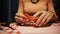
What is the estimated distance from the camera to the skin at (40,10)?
1.37 meters

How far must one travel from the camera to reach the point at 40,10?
146 centimetres

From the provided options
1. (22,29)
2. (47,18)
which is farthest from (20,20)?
(47,18)

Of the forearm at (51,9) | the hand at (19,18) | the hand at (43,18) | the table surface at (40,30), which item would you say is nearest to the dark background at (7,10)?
the hand at (19,18)

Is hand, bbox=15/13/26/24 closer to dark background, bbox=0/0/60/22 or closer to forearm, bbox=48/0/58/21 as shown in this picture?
dark background, bbox=0/0/60/22

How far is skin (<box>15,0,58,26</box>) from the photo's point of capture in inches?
53.9

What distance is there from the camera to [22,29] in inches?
52.4

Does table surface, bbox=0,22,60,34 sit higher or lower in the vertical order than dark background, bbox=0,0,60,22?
lower

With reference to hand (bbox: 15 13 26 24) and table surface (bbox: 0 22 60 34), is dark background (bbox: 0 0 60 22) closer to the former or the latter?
hand (bbox: 15 13 26 24)

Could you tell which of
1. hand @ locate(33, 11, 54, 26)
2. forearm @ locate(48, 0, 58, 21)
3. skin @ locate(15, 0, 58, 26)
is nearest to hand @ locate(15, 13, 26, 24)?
skin @ locate(15, 0, 58, 26)

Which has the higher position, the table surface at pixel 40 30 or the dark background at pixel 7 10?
the dark background at pixel 7 10

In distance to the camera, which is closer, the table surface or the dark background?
the table surface

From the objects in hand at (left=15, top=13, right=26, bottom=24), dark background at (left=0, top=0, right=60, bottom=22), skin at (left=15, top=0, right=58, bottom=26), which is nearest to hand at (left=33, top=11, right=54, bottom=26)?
skin at (left=15, top=0, right=58, bottom=26)

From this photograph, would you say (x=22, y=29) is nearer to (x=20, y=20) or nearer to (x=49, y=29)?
(x=20, y=20)

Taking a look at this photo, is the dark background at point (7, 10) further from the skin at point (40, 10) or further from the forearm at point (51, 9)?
the forearm at point (51, 9)
